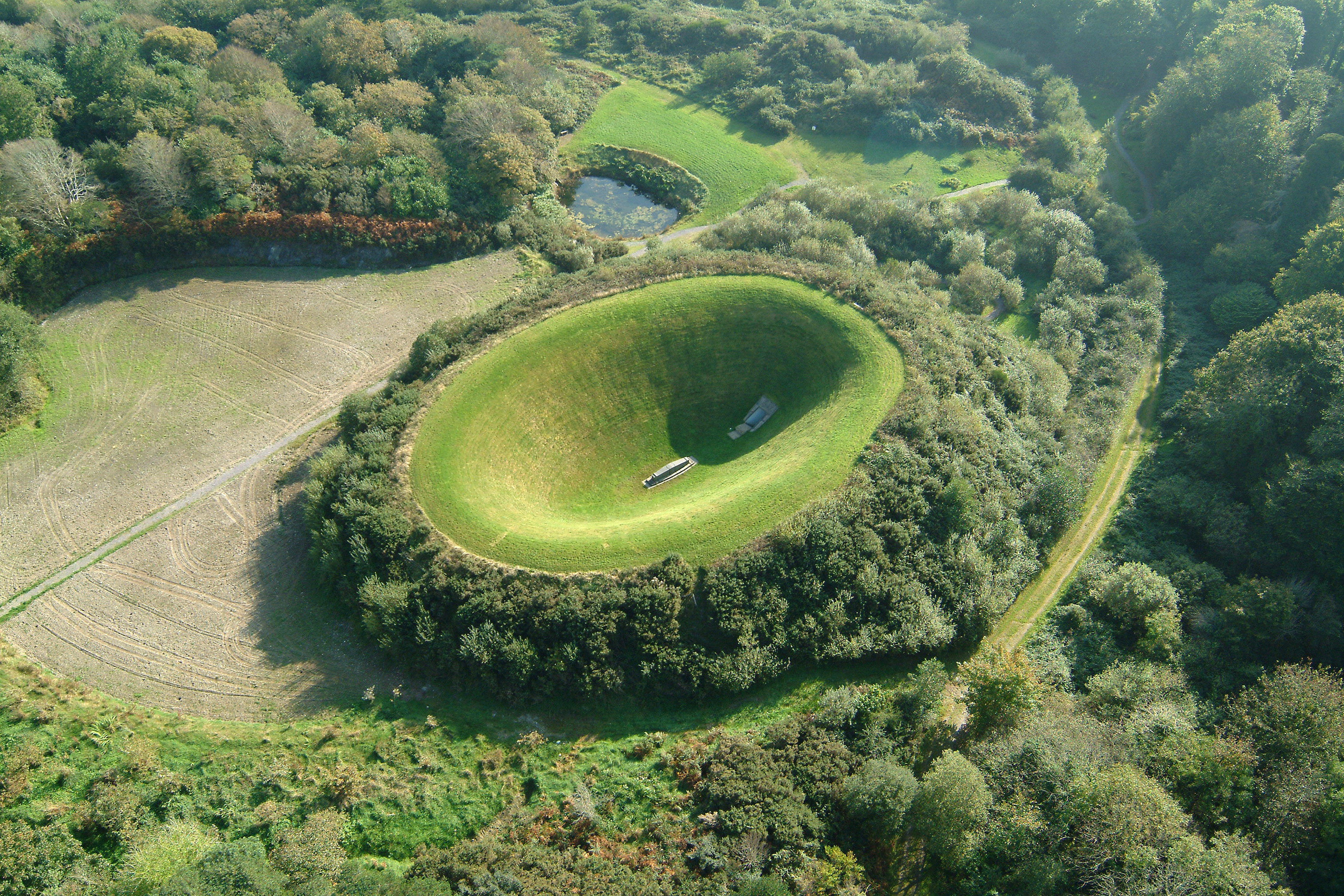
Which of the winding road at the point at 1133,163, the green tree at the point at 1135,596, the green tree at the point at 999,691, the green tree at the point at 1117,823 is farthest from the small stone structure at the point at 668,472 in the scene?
the winding road at the point at 1133,163

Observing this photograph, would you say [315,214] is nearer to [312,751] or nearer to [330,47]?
[330,47]

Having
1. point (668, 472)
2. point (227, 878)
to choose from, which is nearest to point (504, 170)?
point (668, 472)

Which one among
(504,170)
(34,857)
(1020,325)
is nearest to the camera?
(34,857)

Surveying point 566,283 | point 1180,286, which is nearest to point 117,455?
point 566,283

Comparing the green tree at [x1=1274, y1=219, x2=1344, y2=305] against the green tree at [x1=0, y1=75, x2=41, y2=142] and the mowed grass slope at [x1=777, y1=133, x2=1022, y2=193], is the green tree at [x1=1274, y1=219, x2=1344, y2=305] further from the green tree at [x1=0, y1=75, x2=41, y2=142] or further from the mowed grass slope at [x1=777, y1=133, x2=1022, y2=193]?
the green tree at [x1=0, y1=75, x2=41, y2=142]

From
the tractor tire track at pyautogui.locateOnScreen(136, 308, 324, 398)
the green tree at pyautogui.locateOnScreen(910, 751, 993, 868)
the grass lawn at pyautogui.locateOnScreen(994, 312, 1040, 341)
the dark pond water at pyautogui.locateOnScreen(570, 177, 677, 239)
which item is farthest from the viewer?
A: the dark pond water at pyautogui.locateOnScreen(570, 177, 677, 239)

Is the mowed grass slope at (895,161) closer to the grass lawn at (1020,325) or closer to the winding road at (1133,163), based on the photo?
the winding road at (1133,163)

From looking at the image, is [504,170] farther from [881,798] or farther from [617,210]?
[881,798]

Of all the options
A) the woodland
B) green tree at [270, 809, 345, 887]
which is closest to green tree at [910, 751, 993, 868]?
the woodland
